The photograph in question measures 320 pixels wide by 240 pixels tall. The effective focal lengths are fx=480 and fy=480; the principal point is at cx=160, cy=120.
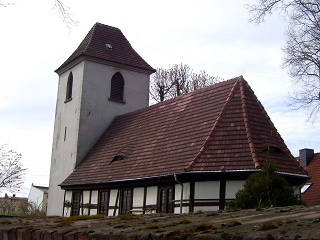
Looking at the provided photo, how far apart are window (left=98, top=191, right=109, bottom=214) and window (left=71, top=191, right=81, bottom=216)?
7.52 ft

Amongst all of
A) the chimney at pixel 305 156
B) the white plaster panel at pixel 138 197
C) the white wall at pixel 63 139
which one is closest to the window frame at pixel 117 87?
the white wall at pixel 63 139

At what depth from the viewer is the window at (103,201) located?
20.4 m

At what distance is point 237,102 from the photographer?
717 inches

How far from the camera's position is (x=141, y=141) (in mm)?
21094

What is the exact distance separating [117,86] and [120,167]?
8.39 meters

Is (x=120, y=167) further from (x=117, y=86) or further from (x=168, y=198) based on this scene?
(x=117, y=86)

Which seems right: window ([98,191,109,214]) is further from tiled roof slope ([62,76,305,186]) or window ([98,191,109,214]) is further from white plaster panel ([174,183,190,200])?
white plaster panel ([174,183,190,200])

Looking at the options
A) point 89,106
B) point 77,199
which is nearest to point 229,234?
point 77,199

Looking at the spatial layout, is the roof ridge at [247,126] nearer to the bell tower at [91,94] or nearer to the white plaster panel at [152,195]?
the white plaster panel at [152,195]

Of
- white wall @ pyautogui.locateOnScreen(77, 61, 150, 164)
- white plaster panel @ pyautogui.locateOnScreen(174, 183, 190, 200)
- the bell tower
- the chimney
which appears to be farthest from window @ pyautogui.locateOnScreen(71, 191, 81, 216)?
the chimney

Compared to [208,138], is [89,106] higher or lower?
higher

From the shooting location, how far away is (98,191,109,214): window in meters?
20.4

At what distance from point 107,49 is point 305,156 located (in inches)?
613

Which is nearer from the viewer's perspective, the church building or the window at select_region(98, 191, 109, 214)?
the church building
